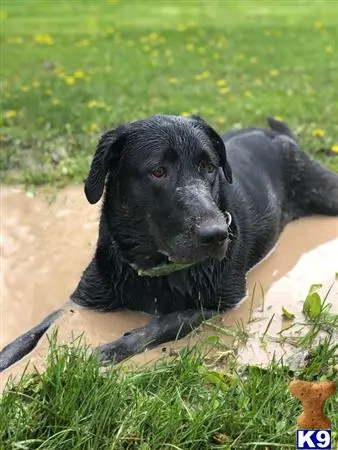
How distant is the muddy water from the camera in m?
3.82

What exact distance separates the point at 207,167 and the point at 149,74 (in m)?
6.81

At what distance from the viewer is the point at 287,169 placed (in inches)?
218

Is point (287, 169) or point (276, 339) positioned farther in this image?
point (287, 169)

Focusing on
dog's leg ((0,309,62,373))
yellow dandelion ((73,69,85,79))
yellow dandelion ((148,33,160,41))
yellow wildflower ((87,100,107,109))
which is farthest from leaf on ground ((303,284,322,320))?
yellow dandelion ((148,33,160,41))

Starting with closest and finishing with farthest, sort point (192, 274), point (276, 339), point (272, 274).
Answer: point (276, 339) → point (192, 274) → point (272, 274)

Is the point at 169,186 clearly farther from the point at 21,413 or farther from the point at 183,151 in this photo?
the point at 21,413

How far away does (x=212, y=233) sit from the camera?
11.1ft

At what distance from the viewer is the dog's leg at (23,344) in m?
3.69

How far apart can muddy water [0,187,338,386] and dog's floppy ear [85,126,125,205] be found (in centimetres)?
72

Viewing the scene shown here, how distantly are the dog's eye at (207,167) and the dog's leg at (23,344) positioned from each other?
1.18 meters

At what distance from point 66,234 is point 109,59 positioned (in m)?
6.74

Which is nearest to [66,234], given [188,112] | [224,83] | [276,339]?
[276,339]

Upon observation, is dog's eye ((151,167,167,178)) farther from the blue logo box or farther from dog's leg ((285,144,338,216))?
dog's leg ((285,144,338,216))

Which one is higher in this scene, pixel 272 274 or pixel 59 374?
pixel 59 374
